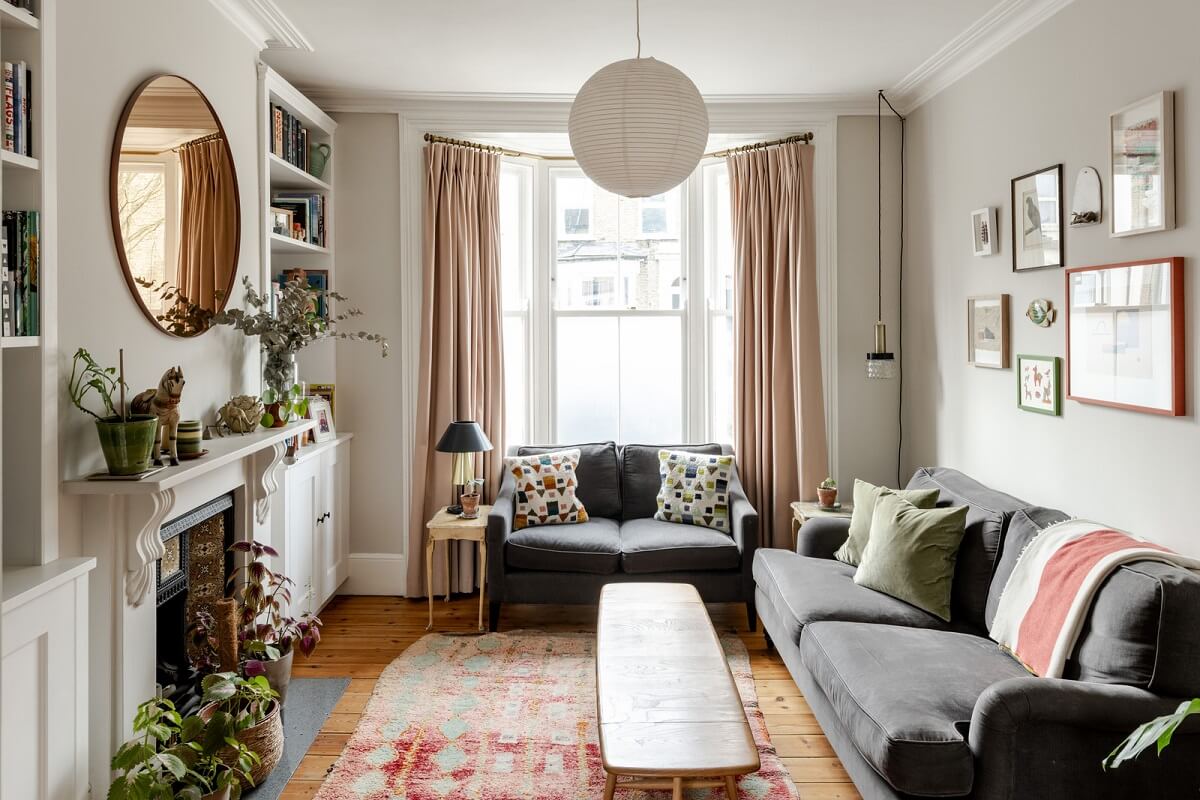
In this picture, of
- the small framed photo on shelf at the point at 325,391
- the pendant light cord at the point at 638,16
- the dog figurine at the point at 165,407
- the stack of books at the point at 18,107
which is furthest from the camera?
the small framed photo on shelf at the point at 325,391

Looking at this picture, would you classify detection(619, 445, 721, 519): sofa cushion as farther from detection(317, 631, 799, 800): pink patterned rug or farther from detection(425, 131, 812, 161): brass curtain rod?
detection(425, 131, 812, 161): brass curtain rod

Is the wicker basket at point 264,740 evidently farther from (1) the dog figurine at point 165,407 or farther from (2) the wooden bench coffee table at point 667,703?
(2) the wooden bench coffee table at point 667,703

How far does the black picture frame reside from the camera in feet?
10.1

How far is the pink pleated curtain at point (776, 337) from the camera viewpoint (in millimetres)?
4555

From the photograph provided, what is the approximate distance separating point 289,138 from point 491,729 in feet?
9.42

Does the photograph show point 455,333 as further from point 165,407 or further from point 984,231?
point 984,231

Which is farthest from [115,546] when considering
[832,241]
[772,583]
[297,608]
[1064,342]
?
[832,241]

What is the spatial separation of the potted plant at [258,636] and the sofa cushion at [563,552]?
115 cm

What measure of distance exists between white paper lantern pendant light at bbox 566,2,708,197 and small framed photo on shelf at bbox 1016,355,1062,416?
1.70 meters

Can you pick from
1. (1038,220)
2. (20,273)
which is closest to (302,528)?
(20,273)

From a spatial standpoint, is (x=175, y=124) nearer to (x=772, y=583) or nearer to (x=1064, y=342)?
(x=772, y=583)

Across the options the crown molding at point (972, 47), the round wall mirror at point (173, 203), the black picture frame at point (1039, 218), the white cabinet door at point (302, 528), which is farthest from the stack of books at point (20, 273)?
the crown molding at point (972, 47)

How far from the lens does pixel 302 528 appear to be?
12.6 feet

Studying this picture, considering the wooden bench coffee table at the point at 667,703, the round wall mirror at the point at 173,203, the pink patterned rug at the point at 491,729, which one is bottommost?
the pink patterned rug at the point at 491,729
